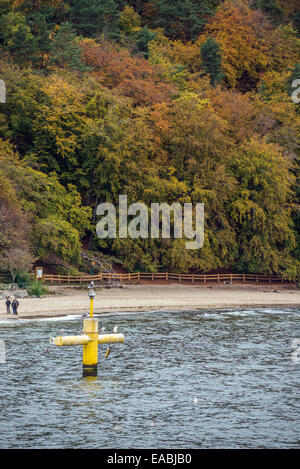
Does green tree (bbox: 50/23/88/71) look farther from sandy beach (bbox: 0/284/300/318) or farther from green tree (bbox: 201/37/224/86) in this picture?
sandy beach (bbox: 0/284/300/318)

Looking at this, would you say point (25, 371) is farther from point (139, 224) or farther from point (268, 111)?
point (268, 111)

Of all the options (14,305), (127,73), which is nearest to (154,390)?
(14,305)

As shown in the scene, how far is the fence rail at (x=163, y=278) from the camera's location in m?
63.9

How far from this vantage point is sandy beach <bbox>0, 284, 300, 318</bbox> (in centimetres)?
5338

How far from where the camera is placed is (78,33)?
4281 inches

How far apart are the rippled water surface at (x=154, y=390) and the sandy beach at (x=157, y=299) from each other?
5.36 metres

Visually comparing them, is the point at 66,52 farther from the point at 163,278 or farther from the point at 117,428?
the point at 117,428

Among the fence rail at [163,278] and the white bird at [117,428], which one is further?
the fence rail at [163,278]

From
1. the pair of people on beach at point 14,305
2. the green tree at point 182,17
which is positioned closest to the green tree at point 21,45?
the green tree at point 182,17

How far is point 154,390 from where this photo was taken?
1257 inches

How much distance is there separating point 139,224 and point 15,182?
1258cm

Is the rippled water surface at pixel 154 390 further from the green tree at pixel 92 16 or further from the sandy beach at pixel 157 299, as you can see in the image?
the green tree at pixel 92 16
